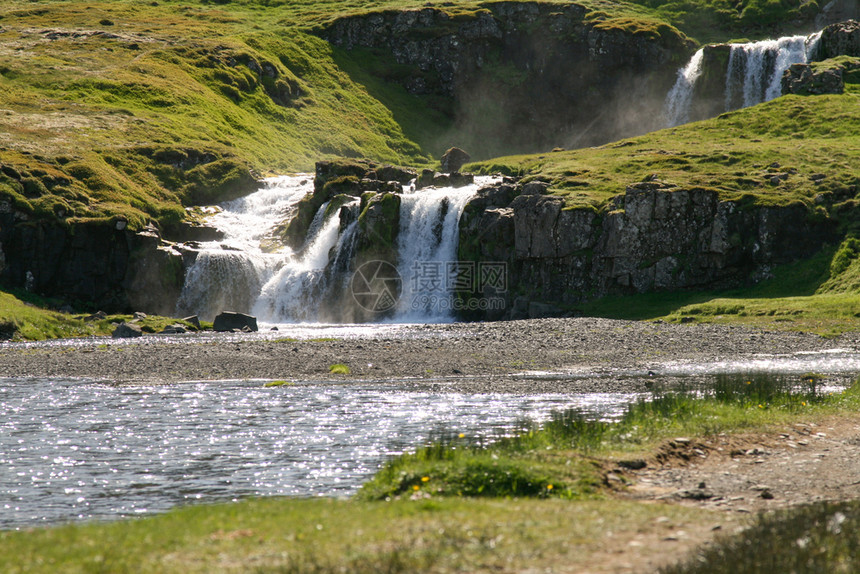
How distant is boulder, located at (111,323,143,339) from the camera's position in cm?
5799

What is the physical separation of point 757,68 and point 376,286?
79.6 metres

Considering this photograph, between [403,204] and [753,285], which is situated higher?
[403,204]

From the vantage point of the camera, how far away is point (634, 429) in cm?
1958

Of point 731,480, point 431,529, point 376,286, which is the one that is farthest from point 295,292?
point 431,529

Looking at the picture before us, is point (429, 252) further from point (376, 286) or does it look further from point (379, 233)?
point (376, 286)

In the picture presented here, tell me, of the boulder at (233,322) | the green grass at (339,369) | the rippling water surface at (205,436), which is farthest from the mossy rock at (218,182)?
the rippling water surface at (205,436)

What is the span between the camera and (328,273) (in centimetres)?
7994

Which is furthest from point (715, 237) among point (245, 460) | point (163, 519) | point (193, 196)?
point (193, 196)

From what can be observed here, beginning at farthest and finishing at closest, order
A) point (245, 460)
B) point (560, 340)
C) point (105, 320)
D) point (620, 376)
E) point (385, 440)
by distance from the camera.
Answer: point (105, 320)
point (560, 340)
point (620, 376)
point (385, 440)
point (245, 460)

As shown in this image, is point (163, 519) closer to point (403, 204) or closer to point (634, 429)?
point (634, 429)

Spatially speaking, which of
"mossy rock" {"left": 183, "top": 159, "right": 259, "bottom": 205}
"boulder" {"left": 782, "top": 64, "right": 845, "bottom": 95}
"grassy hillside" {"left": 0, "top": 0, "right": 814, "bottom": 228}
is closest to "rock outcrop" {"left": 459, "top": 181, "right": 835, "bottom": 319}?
"boulder" {"left": 782, "top": 64, "right": 845, "bottom": 95}

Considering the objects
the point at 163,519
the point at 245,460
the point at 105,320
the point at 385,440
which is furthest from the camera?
the point at 105,320

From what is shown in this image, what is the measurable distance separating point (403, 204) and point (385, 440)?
6131 cm

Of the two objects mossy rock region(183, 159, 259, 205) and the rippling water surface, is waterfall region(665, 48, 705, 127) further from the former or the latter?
the rippling water surface
